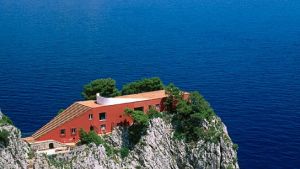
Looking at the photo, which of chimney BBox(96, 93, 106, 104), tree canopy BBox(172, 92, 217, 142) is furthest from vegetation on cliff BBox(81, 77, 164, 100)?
tree canopy BBox(172, 92, 217, 142)

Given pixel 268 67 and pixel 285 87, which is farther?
pixel 268 67

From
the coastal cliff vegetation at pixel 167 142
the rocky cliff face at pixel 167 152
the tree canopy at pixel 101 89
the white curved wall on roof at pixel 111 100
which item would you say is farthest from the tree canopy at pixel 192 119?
the tree canopy at pixel 101 89

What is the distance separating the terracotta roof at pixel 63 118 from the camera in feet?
272

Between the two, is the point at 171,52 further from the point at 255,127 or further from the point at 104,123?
the point at 104,123

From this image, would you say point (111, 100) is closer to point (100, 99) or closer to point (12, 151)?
point (100, 99)

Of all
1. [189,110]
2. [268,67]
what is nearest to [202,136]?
[189,110]

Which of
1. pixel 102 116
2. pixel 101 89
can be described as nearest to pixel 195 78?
pixel 101 89

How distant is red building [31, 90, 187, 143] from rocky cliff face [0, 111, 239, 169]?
191 cm

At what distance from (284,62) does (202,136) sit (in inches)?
3724

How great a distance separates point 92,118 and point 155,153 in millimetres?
10466

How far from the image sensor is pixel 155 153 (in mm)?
84312

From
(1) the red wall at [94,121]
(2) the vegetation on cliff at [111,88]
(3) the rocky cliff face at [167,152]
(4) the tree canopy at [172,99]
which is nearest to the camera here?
(1) the red wall at [94,121]

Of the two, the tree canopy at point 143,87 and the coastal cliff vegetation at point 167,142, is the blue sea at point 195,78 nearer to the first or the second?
the coastal cliff vegetation at point 167,142

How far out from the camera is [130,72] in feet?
521
